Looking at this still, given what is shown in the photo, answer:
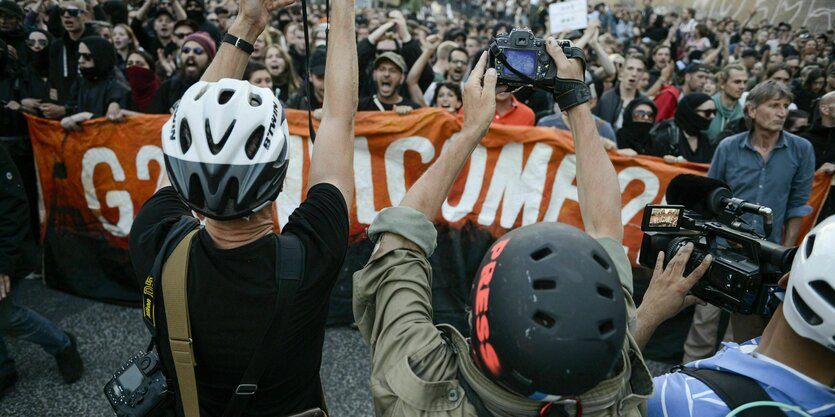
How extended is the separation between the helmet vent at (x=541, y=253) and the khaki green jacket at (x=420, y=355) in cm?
27

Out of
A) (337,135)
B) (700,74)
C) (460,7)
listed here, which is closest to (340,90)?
(337,135)

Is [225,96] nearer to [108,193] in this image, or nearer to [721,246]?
[721,246]

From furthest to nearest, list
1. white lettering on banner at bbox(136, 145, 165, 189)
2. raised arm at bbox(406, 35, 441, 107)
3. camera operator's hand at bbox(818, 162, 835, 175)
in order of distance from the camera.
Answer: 1. raised arm at bbox(406, 35, 441, 107)
2. white lettering on banner at bbox(136, 145, 165, 189)
3. camera operator's hand at bbox(818, 162, 835, 175)

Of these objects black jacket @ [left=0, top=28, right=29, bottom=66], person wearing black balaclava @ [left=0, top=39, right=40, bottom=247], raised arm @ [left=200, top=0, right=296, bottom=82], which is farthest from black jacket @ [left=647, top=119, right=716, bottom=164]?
black jacket @ [left=0, top=28, right=29, bottom=66]

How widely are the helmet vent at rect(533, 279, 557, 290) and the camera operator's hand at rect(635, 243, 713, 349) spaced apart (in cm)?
82

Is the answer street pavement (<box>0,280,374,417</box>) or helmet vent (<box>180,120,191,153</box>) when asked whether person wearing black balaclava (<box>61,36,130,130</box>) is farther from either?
helmet vent (<box>180,120,191,153</box>)

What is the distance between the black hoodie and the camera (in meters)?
5.48

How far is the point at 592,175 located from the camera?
161 cm

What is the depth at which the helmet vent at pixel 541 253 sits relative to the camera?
3.51ft

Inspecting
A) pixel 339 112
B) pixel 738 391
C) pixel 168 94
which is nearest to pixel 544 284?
pixel 738 391

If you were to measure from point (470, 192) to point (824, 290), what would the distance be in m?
3.31

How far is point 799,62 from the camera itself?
10.8m

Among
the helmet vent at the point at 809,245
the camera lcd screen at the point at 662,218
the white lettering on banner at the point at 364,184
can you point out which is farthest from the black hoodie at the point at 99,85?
the helmet vent at the point at 809,245

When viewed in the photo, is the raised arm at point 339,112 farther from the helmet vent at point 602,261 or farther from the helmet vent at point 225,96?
the helmet vent at point 602,261
